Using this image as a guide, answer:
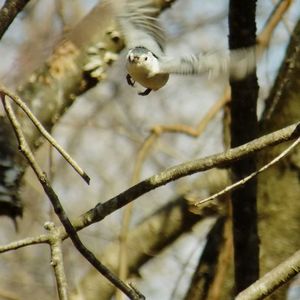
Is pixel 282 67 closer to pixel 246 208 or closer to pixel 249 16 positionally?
pixel 246 208

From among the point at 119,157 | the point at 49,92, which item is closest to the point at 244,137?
the point at 49,92

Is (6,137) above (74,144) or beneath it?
beneath

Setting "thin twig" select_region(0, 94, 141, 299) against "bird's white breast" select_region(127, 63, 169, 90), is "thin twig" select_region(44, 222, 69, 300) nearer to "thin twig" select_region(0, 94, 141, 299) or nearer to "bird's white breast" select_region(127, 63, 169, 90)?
"thin twig" select_region(0, 94, 141, 299)

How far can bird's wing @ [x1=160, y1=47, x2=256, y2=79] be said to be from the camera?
1.23 m

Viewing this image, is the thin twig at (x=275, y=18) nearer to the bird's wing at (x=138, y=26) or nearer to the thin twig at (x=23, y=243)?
the bird's wing at (x=138, y=26)

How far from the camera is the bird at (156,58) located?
1.24 metres

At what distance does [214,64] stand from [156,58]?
0.19 metres

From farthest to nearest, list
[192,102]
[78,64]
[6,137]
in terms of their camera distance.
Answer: [192,102] < [78,64] < [6,137]

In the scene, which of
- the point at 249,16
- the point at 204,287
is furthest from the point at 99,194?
the point at 249,16

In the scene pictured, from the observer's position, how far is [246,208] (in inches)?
64.1

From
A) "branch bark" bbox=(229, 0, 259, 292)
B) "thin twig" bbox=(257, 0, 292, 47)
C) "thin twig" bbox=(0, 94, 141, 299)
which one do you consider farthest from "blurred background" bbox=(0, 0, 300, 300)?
"thin twig" bbox=(0, 94, 141, 299)

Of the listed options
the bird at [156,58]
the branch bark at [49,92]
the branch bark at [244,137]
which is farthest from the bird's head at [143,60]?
the branch bark at [49,92]

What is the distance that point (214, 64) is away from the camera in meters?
1.22

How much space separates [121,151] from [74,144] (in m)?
0.21
